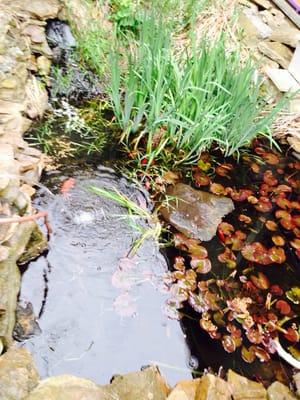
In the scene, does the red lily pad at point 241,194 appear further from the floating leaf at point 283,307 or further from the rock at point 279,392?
the rock at point 279,392

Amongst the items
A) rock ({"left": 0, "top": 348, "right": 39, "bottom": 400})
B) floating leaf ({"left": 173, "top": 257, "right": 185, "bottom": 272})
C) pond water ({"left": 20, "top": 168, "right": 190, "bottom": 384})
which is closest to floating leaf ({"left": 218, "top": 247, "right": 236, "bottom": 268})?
floating leaf ({"left": 173, "top": 257, "right": 185, "bottom": 272})

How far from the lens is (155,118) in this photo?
2719 millimetres

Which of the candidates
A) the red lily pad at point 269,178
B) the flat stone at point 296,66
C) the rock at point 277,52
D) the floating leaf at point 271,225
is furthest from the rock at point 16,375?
the rock at point 277,52

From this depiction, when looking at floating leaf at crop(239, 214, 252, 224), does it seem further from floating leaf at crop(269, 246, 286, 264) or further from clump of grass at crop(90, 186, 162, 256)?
clump of grass at crop(90, 186, 162, 256)

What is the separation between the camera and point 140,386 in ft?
5.50

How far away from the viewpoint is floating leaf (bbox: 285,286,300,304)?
229cm

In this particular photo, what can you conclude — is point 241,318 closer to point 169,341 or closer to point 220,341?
point 220,341

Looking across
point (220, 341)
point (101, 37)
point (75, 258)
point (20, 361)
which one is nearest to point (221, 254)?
point (220, 341)

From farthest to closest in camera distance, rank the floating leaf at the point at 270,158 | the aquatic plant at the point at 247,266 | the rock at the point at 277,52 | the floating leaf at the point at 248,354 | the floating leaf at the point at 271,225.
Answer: the rock at the point at 277,52, the floating leaf at the point at 270,158, the floating leaf at the point at 271,225, the aquatic plant at the point at 247,266, the floating leaf at the point at 248,354

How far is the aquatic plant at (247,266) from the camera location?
2.10 metres

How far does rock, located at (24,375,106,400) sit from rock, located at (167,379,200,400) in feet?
0.93

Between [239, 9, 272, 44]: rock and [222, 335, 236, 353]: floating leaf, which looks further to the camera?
[239, 9, 272, 44]: rock

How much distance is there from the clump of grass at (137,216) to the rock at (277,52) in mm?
1884

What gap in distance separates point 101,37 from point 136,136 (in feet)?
3.03
